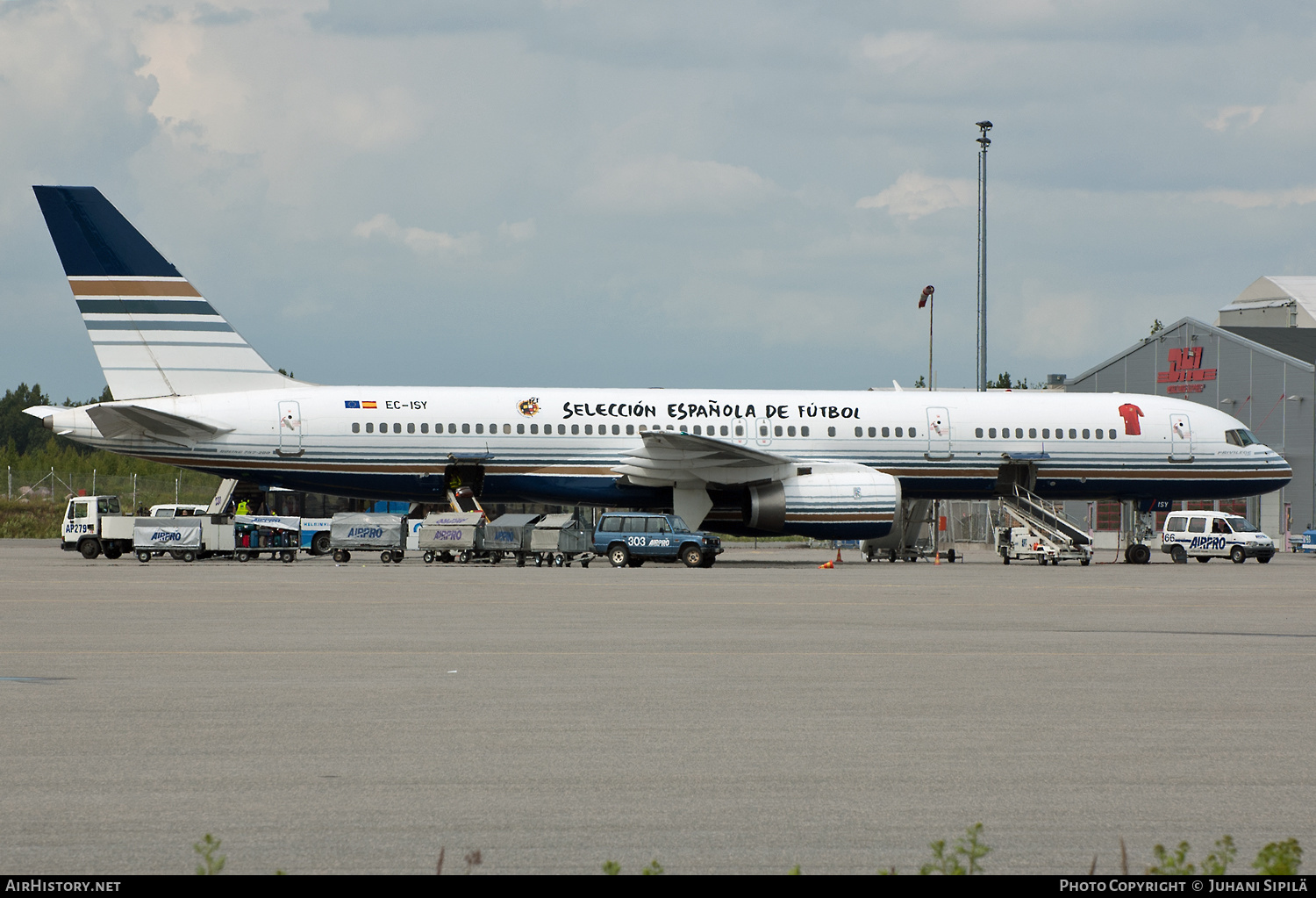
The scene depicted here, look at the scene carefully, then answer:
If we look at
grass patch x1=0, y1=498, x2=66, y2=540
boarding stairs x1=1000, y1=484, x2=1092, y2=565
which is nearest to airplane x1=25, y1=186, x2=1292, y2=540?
boarding stairs x1=1000, y1=484, x2=1092, y2=565

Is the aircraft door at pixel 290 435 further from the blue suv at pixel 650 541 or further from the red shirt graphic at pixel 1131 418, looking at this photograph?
the red shirt graphic at pixel 1131 418

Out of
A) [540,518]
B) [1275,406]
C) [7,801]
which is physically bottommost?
[7,801]

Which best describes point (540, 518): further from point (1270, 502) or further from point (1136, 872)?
point (1270, 502)

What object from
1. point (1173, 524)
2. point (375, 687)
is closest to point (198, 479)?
point (1173, 524)

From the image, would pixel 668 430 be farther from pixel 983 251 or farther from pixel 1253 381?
pixel 1253 381

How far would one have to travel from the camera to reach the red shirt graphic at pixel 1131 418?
3928cm

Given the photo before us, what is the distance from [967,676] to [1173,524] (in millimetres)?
35091

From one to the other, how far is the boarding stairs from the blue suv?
30.8ft

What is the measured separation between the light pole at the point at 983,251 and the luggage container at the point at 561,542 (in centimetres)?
2188

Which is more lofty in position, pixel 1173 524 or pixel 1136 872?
pixel 1173 524

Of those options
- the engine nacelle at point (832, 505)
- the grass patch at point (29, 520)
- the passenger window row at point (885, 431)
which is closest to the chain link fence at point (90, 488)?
the grass patch at point (29, 520)

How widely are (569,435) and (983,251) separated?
22750 mm

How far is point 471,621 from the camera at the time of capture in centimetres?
1869

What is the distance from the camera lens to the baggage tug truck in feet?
127
